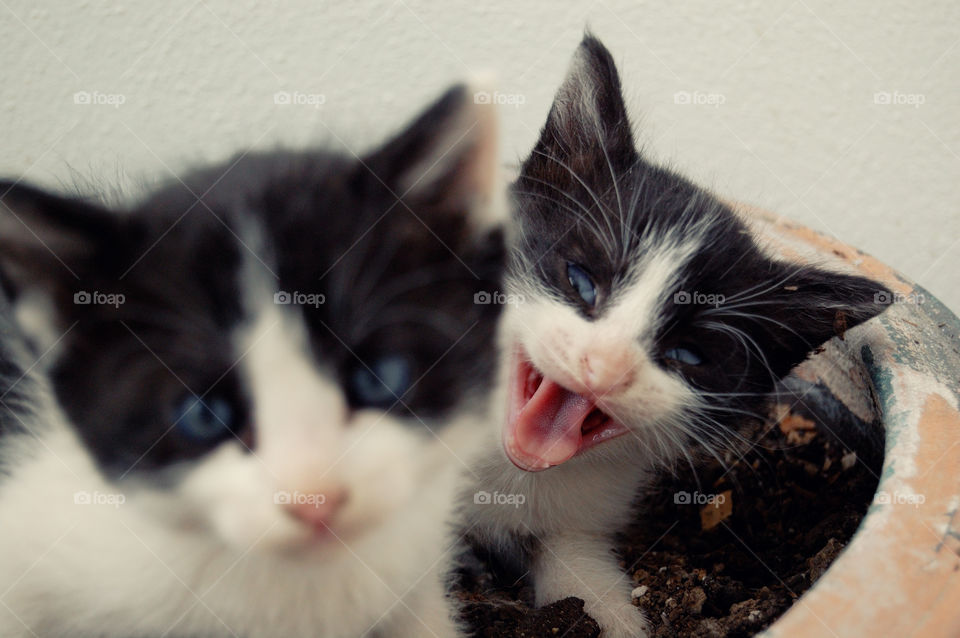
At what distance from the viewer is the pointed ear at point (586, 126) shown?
1.23 m

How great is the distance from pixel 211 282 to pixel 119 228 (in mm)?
98

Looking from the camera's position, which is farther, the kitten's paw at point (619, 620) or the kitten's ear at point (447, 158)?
the kitten's paw at point (619, 620)

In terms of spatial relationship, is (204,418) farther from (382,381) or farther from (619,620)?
(619,620)

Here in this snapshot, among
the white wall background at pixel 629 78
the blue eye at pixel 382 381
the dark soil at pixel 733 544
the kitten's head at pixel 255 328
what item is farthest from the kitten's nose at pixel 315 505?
the white wall background at pixel 629 78

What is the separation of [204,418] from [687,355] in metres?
0.72

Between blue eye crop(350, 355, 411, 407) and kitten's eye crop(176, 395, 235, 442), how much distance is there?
10 centimetres

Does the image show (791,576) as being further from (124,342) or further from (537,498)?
(124,342)

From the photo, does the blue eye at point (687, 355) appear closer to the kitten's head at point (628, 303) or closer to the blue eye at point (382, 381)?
the kitten's head at point (628, 303)

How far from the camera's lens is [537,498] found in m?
1.29

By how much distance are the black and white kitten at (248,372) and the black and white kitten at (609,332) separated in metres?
0.29

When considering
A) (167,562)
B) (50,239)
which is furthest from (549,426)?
(50,239)

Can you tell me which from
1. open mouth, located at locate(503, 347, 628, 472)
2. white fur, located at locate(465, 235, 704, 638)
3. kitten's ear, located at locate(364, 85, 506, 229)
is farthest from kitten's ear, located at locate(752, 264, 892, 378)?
kitten's ear, located at locate(364, 85, 506, 229)

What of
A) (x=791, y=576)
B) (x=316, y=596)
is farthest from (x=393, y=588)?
(x=791, y=576)

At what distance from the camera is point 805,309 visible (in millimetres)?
1180
